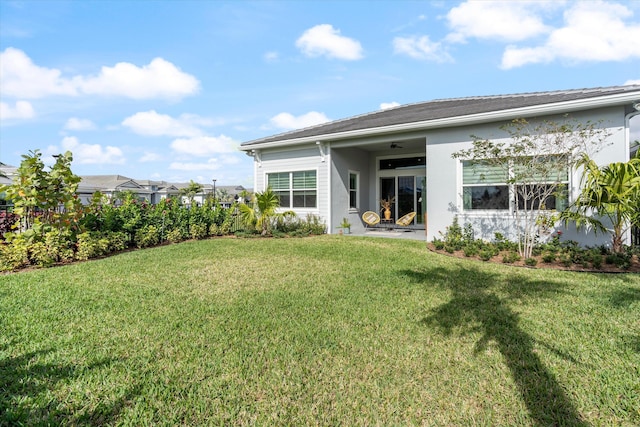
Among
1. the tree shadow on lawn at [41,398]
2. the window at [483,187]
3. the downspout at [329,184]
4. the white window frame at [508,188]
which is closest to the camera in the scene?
the tree shadow on lawn at [41,398]

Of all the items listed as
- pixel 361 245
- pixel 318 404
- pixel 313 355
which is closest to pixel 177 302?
pixel 313 355

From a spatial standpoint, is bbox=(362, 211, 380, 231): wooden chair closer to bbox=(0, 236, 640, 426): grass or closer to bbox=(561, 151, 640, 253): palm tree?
bbox=(561, 151, 640, 253): palm tree

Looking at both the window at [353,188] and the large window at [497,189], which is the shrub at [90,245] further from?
the large window at [497,189]

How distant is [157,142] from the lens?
24.5 meters

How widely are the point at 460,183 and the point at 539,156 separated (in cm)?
221

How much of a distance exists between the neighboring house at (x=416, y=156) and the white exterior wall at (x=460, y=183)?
2cm

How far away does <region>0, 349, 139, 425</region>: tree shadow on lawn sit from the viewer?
222cm

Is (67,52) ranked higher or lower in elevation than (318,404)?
higher

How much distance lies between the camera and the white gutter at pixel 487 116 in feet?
23.7

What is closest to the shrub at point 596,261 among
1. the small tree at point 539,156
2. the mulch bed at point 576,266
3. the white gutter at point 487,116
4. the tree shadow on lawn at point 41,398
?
the mulch bed at point 576,266

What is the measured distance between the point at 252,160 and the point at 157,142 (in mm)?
14271

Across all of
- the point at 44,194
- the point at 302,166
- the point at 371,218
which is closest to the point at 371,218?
the point at 371,218

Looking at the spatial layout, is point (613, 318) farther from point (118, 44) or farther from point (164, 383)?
point (118, 44)

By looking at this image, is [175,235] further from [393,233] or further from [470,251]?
[470,251]
